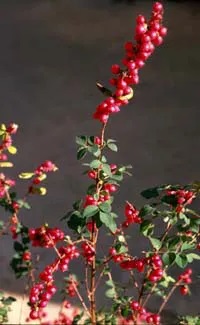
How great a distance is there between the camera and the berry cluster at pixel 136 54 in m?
1.26

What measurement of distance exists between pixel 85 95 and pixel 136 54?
3718mm

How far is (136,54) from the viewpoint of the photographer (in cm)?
128

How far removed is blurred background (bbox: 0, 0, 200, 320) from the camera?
3645 millimetres

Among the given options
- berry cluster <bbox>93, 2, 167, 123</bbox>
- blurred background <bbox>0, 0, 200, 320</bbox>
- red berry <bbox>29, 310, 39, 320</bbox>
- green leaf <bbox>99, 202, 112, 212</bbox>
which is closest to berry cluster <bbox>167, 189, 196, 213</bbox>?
green leaf <bbox>99, 202, 112, 212</bbox>

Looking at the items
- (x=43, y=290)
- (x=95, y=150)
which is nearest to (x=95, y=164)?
(x=95, y=150)

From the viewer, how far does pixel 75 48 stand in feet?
20.0

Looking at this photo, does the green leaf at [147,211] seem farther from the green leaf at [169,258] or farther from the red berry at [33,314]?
the red berry at [33,314]

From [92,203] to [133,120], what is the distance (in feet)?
10.4

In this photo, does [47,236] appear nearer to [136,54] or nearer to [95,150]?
[95,150]

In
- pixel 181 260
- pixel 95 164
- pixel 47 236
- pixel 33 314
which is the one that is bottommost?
pixel 33 314

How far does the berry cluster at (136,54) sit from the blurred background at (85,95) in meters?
1.62

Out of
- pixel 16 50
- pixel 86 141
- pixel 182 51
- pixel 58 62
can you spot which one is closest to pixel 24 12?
pixel 16 50

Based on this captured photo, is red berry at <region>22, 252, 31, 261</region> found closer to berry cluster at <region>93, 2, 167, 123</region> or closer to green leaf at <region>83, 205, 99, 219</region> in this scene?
green leaf at <region>83, 205, 99, 219</region>

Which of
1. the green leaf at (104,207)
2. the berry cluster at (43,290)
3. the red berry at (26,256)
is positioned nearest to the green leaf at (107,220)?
the green leaf at (104,207)
